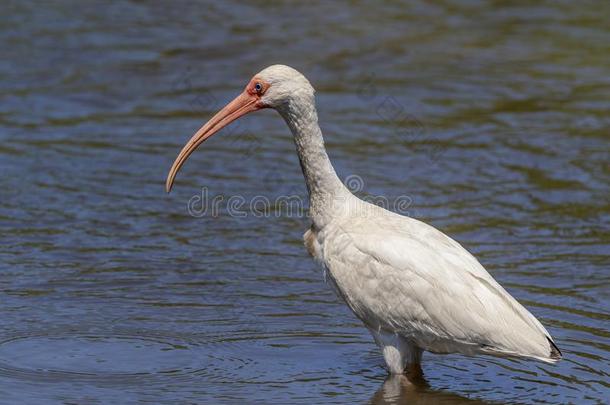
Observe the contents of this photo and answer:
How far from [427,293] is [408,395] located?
2.24 feet

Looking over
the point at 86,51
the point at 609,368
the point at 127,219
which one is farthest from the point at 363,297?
the point at 86,51

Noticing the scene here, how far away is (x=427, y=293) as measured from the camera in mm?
7520

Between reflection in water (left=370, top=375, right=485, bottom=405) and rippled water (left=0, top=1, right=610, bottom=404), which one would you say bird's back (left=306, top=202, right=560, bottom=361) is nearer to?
reflection in water (left=370, top=375, right=485, bottom=405)

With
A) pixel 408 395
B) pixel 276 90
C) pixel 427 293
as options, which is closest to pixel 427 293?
pixel 427 293

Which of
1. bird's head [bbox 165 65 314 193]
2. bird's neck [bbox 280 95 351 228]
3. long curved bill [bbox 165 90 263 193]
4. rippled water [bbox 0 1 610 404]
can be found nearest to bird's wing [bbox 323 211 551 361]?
bird's neck [bbox 280 95 351 228]

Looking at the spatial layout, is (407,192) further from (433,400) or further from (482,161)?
(433,400)

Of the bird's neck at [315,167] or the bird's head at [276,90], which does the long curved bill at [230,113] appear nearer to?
the bird's head at [276,90]

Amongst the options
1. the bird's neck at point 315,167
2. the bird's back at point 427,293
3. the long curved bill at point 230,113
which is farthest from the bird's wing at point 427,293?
the long curved bill at point 230,113

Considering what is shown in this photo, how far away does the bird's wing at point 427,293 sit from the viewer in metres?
7.38

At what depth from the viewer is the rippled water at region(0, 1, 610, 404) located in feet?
26.2

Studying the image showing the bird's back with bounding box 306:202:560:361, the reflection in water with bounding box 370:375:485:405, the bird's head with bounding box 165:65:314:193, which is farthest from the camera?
the bird's head with bounding box 165:65:314:193

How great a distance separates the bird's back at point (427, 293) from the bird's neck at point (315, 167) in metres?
0.25

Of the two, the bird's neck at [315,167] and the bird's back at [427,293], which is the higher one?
the bird's neck at [315,167]

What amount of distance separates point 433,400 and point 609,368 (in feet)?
4.03
